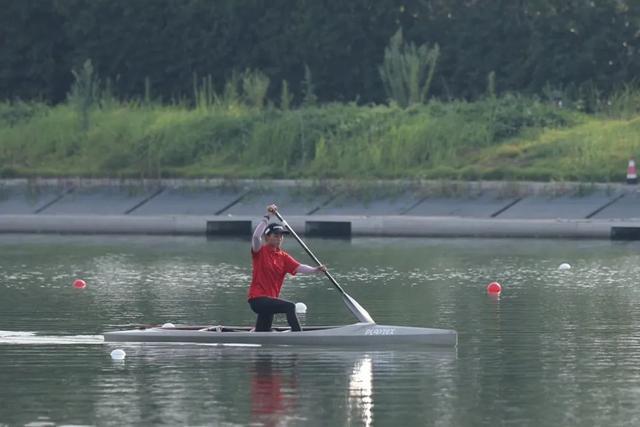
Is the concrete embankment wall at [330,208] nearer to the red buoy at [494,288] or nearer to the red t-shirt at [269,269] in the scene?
the red buoy at [494,288]

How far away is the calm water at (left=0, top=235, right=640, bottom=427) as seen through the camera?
19328mm

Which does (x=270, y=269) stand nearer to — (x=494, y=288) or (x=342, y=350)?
(x=342, y=350)

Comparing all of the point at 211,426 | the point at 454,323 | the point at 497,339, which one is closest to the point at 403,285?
the point at 454,323

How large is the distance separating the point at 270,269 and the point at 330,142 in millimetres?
26643

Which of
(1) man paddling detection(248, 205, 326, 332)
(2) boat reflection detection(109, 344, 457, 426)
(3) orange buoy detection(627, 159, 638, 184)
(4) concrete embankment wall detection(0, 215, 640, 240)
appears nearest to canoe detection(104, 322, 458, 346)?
(2) boat reflection detection(109, 344, 457, 426)

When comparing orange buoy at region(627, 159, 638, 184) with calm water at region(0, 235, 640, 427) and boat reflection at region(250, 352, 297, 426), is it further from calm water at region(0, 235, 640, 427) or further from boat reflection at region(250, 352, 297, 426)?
boat reflection at region(250, 352, 297, 426)

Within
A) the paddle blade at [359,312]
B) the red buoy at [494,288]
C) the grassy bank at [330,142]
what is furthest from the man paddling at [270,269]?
the grassy bank at [330,142]

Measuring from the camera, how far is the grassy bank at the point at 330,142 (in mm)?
48188

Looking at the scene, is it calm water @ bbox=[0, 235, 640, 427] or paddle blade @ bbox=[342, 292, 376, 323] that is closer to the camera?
calm water @ bbox=[0, 235, 640, 427]

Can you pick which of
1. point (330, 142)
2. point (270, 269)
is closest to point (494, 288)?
point (270, 269)

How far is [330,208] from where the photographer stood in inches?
1838

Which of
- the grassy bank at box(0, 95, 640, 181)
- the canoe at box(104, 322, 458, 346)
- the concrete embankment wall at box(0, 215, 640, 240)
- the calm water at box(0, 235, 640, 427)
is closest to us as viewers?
the calm water at box(0, 235, 640, 427)

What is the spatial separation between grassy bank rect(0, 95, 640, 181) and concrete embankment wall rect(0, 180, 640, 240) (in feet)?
2.89

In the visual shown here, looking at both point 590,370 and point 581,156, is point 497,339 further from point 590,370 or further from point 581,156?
point 581,156
